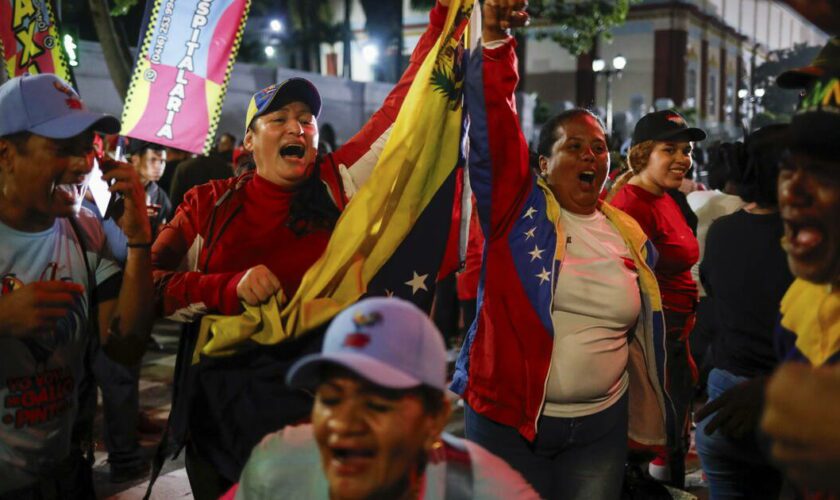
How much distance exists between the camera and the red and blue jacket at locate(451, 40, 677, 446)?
3244mm

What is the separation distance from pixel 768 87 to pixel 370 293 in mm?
47544

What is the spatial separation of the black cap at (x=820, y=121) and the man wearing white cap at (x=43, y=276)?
6.65 ft

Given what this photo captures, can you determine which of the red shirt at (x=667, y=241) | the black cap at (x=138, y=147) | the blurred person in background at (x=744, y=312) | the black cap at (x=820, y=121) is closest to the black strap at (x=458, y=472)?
the black cap at (x=820, y=121)

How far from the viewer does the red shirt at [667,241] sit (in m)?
4.90

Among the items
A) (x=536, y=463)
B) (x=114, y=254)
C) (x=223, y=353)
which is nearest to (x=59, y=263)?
(x=114, y=254)

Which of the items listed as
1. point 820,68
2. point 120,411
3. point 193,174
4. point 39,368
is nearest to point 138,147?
point 193,174

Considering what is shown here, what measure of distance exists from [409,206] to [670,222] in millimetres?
2079

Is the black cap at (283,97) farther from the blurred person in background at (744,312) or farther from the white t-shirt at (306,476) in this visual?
the blurred person in background at (744,312)

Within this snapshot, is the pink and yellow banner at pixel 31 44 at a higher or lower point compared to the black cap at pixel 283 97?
higher

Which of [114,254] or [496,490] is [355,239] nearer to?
[114,254]

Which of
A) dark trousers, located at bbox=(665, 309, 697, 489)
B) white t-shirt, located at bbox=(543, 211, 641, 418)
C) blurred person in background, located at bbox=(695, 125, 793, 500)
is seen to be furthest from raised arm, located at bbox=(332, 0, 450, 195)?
dark trousers, located at bbox=(665, 309, 697, 489)

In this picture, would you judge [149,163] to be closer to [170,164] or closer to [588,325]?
[170,164]

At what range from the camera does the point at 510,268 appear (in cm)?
347

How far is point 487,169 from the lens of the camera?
3332 millimetres
